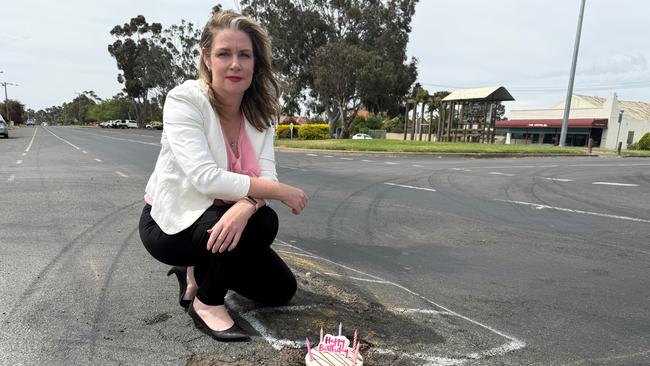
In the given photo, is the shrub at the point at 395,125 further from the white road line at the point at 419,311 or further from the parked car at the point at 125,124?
the white road line at the point at 419,311

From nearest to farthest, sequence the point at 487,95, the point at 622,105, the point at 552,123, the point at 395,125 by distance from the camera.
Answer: the point at 487,95
the point at 552,123
the point at 622,105
the point at 395,125

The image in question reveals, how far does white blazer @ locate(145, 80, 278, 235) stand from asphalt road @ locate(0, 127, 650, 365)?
0.68m

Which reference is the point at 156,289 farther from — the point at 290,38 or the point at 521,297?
the point at 290,38

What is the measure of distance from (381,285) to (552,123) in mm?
52365

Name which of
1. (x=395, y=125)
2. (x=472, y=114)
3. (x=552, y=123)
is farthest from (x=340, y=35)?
(x=552, y=123)

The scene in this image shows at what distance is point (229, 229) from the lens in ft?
7.47

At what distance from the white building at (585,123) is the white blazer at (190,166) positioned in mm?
48711

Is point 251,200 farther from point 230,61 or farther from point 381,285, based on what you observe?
point 381,285

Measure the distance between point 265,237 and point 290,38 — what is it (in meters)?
38.0

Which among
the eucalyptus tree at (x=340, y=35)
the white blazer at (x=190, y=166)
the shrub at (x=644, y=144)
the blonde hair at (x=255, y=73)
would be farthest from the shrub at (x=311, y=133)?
the white blazer at (x=190, y=166)

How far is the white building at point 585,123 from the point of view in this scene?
4566cm

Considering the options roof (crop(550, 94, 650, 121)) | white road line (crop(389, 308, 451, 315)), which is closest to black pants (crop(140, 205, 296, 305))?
white road line (crop(389, 308, 451, 315))

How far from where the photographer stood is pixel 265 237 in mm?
2525

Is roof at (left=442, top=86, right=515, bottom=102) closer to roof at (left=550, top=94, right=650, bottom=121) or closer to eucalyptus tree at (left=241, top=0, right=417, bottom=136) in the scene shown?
eucalyptus tree at (left=241, top=0, right=417, bottom=136)
